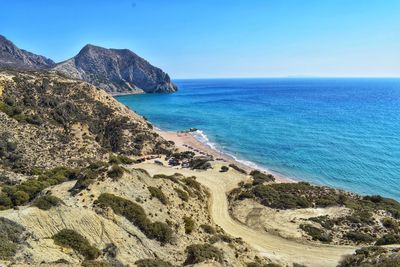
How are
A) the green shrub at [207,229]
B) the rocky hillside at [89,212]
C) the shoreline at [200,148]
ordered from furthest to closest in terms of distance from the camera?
the shoreline at [200,148], the green shrub at [207,229], the rocky hillside at [89,212]

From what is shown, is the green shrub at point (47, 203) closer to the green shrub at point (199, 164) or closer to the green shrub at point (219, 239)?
the green shrub at point (219, 239)

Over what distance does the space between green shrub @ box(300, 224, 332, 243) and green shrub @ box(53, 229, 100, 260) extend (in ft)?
68.6

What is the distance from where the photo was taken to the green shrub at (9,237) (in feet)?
54.3

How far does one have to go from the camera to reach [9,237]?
59.5 feet

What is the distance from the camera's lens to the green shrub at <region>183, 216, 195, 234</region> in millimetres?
27348

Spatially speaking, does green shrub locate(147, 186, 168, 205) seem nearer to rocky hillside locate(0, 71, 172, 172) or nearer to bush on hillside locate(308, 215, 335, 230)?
bush on hillside locate(308, 215, 335, 230)

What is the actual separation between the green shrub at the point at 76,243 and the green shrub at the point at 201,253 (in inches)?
243

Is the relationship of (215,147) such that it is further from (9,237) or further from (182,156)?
(9,237)

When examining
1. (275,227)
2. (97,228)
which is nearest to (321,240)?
(275,227)

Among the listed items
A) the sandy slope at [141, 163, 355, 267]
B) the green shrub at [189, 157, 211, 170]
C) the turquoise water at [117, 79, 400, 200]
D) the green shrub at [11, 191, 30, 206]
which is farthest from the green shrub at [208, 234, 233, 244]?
the turquoise water at [117, 79, 400, 200]

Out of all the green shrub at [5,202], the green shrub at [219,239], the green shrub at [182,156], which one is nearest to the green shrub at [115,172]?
the green shrub at [5,202]

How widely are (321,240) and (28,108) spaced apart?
4935 centimetres

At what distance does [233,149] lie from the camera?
79875 mm

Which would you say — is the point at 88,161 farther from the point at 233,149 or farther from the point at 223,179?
the point at 233,149
